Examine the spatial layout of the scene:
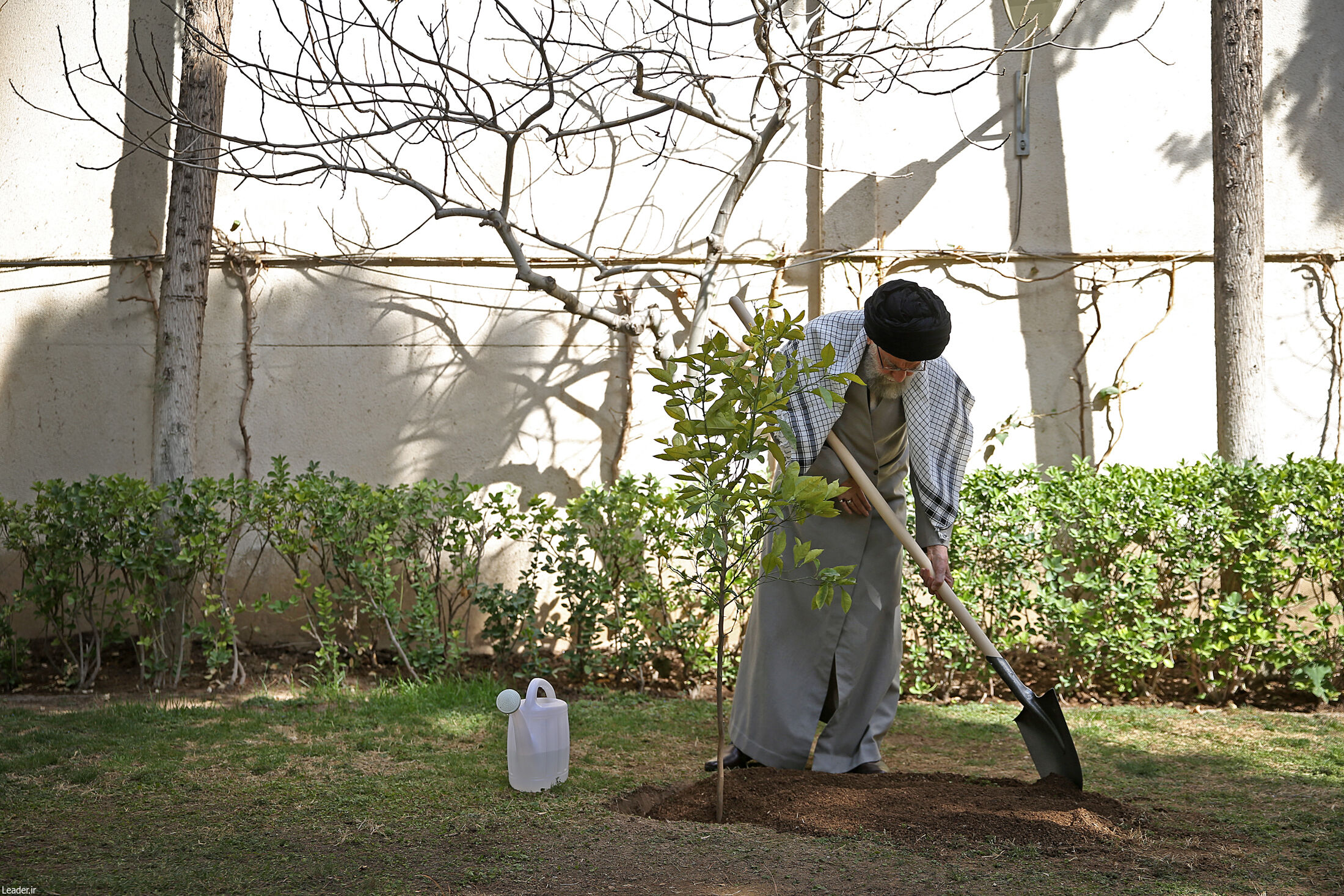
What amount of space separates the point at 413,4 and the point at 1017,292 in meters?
4.26

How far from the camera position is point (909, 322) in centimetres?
314

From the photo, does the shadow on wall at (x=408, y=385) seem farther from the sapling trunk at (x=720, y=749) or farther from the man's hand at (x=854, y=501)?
the sapling trunk at (x=720, y=749)

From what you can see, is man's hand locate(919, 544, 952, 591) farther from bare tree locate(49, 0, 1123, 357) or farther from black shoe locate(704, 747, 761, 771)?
bare tree locate(49, 0, 1123, 357)

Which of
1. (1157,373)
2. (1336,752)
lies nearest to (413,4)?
(1157,373)

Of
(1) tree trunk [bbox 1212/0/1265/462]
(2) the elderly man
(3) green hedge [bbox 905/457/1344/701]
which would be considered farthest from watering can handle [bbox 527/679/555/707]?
(1) tree trunk [bbox 1212/0/1265/462]

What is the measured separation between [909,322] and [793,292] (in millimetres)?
3016

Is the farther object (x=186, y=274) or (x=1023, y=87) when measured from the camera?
(x=1023, y=87)

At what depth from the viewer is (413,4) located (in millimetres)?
6055

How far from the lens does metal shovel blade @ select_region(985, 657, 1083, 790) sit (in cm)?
326

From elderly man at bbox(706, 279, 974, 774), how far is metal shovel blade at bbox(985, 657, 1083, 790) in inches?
17.8

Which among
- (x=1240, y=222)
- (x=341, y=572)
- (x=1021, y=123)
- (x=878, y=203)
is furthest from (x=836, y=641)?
(x=1021, y=123)

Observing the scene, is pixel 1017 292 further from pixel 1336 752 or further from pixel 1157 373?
pixel 1336 752

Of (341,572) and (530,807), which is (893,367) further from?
(341,572)

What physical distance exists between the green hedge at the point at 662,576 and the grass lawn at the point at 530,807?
0.39 meters
